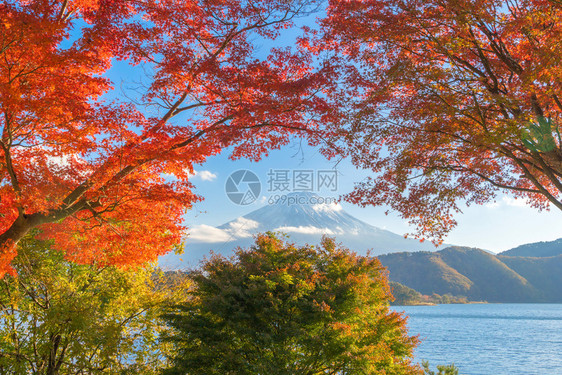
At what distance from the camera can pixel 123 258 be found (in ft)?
23.7

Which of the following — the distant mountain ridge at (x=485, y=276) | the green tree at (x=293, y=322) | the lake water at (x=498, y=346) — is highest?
the green tree at (x=293, y=322)

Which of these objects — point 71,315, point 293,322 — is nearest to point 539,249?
point 293,322

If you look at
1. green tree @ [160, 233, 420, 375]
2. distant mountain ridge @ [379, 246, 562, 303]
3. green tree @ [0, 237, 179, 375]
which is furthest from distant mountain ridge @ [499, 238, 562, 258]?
green tree @ [0, 237, 179, 375]

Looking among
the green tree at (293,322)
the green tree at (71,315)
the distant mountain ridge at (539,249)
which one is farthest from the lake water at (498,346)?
the distant mountain ridge at (539,249)

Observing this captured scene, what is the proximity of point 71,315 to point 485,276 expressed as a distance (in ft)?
306

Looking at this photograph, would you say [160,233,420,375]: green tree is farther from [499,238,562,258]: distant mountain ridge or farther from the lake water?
[499,238,562,258]: distant mountain ridge

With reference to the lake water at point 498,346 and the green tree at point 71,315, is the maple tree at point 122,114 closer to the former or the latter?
the green tree at point 71,315

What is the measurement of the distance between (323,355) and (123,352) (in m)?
4.94

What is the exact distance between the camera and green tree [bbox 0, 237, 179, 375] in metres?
7.65

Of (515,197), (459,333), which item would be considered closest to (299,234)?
(459,333)

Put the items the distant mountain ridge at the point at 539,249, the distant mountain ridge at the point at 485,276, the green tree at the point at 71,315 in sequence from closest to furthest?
the green tree at the point at 71,315
the distant mountain ridge at the point at 485,276
the distant mountain ridge at the point at 539,249

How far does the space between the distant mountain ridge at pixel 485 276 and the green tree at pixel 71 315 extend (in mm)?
77971

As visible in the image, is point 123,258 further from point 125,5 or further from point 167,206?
point 125,5

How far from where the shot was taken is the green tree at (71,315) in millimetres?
7648
